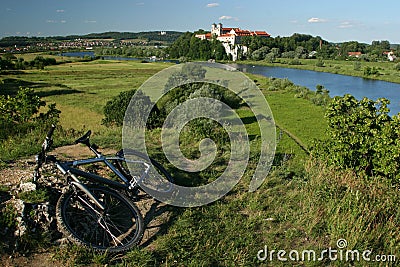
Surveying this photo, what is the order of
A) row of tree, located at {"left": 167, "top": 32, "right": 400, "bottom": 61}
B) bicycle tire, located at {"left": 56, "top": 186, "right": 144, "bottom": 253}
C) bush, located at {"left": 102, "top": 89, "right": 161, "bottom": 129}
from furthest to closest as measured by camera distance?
row of tree, located at {"left": 167, "top": 32, "right": 400, "bottom": 61} → bush, located at {"left": 102, "top": 89, "right": 161, "bottom": 129} → bicycle tire, located at {"left": 56, "top": 186, "right": 144, "bottom": 253}

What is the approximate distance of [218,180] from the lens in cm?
662

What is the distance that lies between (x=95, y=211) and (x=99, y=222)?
0.16 m

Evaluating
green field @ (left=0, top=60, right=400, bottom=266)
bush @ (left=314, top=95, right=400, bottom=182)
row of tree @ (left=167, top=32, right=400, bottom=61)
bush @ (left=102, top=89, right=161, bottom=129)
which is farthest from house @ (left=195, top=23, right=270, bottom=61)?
green field @ (left=0, top=60, right=400, bottom=266)

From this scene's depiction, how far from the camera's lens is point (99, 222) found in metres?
4.35

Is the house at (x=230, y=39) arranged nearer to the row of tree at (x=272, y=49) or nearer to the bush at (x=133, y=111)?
the row of tree at (x=272, y=49)

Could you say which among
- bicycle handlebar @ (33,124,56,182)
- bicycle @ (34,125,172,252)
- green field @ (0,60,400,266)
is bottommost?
green field @ (0,60,400,266)

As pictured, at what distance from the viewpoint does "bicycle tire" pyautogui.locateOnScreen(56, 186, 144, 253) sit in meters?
4.13

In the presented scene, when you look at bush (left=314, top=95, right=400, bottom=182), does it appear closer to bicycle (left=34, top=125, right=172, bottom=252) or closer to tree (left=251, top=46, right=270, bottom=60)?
bicycle (left=34, top=125, right=172, bottom=252)

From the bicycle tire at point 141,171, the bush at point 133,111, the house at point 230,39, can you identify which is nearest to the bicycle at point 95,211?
the bicycle tire at point 141,171

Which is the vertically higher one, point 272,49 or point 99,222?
point 272,49

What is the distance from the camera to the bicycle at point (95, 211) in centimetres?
420

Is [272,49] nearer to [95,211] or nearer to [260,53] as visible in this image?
[260,53]

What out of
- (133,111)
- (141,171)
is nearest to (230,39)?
(133,111)

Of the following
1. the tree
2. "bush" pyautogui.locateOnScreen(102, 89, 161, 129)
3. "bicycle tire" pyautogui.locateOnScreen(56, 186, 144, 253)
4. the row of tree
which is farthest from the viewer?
the tree
